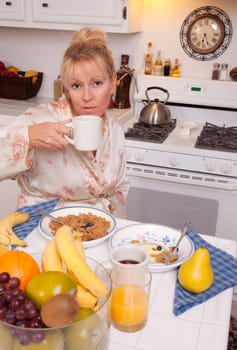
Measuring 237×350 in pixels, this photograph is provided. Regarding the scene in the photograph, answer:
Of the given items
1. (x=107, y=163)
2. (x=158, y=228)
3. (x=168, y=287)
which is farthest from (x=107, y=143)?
(x=168, y=287)

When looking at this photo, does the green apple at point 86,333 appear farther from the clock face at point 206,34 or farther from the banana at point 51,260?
the clock face at point 206,34

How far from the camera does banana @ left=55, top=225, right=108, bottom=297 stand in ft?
2.48

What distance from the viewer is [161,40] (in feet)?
9.36

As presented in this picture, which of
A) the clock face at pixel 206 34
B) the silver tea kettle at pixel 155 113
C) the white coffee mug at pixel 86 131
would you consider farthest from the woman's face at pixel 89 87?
the clock face at pixel 206 34

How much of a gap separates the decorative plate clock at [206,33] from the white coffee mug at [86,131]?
1819 millimetres

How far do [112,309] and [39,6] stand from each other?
2328 millimetres

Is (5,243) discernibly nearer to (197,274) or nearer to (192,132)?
(197,274)

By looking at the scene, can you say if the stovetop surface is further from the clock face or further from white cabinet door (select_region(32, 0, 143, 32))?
white cabinet door (select_region(32, 0, 143, 32))

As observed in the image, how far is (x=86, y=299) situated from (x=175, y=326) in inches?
10.5

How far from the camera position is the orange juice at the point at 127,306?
33.1 inches

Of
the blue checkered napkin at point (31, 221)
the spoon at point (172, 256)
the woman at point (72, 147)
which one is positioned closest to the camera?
the spoon at point (172, 256)

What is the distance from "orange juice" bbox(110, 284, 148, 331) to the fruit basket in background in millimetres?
2352

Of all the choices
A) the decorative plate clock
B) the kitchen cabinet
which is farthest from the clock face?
the kitchen cabinet

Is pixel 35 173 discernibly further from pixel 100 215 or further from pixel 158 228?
pixel 158 228
